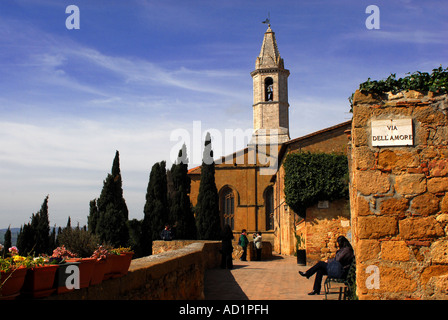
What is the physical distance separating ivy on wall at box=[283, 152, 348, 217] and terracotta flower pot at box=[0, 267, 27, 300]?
50.6 feet

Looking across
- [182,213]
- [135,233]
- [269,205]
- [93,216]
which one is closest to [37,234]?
[93,216]

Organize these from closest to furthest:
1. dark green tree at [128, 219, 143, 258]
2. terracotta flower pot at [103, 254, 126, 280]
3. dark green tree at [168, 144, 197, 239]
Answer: terracotta flower pot at [103, 254, 126, 280] → dark green tree at [128, 219, 143, 258] → dark green tree at [168, 144, 197, 239]

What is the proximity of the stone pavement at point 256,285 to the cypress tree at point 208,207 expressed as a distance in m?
21.2

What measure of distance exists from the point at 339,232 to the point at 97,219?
2075cm

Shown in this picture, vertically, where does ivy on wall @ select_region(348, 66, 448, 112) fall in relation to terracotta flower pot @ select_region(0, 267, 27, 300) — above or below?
above

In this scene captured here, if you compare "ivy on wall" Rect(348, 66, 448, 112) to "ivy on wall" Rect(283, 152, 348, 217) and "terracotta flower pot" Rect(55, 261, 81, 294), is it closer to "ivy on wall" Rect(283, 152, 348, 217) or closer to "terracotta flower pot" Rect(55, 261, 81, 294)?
"terracotta flower pot" Rect(55, 261, 81, 294)

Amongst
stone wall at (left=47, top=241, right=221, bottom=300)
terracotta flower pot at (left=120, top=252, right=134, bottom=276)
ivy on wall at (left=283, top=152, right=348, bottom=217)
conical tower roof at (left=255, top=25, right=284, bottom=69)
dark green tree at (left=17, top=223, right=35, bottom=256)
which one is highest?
conical tower roof at (left=255, top=25, right=284, bottom=69)

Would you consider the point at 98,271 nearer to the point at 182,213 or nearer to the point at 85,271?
the point at 85,271

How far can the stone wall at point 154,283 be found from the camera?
168 inches

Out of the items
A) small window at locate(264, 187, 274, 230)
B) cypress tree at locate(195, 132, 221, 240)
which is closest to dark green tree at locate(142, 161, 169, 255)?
cypress tree at locate(195, 132, 221, 240)

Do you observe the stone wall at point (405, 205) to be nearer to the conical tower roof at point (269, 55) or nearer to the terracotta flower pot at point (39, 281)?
the terracotta flower pot at point (39, 281)

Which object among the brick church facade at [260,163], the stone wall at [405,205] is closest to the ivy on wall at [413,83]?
the stone wall at [405,205]

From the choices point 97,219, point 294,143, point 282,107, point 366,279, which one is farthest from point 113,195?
point 366,279

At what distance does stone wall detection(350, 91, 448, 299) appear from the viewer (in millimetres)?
5332
